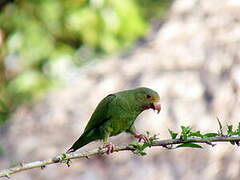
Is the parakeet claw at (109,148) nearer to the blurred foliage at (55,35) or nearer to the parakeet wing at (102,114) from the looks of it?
the parakeet wing at (102,114)

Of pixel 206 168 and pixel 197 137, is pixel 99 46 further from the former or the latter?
pixel 197 137

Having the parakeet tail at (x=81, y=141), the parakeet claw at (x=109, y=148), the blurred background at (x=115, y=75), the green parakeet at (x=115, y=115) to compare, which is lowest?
the parakeet claw at (x=109, y=148)

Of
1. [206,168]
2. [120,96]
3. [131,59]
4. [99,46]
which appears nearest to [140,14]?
[99,46]

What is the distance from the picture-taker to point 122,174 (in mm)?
7539

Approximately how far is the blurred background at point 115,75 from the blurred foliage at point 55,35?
0.7 inches

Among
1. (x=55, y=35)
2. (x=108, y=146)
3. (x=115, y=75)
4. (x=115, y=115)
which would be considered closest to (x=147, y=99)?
(x=115, y=115)

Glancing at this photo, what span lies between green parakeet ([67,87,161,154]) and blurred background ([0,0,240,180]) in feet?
7.25

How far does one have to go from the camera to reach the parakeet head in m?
3.87

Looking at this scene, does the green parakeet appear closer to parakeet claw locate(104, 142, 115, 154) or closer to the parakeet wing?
the parakeet wing

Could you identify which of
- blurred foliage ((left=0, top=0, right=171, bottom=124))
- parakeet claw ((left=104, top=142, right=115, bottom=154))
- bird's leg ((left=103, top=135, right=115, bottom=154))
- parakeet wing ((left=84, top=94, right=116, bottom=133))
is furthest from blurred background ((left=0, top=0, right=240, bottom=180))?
parakeet claw ((left=104, top=142, right=115, bottom=154))

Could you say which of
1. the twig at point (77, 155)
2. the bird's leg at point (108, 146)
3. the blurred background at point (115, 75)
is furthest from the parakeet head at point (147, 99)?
the blurred background at point (115, 75)

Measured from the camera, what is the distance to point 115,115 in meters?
3.81

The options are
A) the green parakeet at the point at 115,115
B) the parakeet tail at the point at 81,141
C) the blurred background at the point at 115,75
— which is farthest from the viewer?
the blurred background at the point at 115,75

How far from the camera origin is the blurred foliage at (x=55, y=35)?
10195 millimetres
